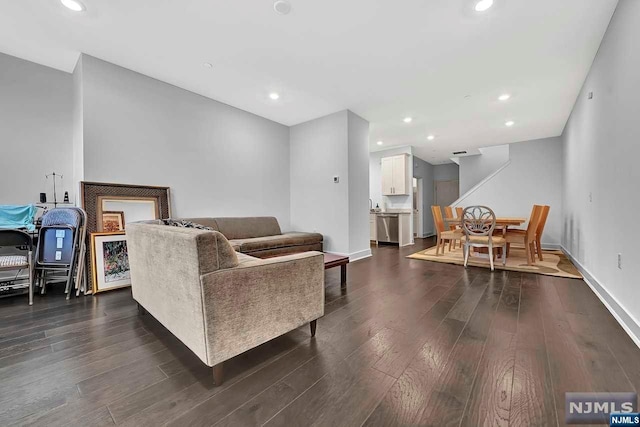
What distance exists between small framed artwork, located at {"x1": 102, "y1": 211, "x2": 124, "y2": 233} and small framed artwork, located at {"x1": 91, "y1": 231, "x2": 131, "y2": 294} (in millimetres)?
148

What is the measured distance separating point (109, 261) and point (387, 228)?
5.72m

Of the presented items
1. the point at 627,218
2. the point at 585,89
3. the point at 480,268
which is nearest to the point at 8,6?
the point at 627,218

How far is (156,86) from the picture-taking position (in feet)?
11.6

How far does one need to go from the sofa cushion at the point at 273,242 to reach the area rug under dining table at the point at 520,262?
202cm

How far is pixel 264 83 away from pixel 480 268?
14.2 feet

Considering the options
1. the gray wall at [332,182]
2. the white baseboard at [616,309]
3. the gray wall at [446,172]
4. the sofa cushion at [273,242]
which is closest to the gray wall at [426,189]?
the gray wall at [446,172]

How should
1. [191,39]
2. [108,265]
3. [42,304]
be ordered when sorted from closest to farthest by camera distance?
1. [42,304]
2. [191,39]
3. [108,265]

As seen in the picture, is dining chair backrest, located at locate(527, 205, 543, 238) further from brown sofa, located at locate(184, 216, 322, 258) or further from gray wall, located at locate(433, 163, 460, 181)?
gray wall, located at locate(433, 163, 460, 181)

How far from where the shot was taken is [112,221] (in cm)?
318

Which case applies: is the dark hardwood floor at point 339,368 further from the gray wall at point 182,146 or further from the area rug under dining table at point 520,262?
the gray wall at point 182,146

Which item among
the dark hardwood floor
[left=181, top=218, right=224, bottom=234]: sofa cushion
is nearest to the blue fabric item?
the dark hardwood floor

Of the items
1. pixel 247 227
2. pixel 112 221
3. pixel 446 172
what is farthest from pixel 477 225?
pixel 446 172

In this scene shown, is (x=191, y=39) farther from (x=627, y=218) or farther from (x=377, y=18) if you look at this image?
(x=627, y=218)

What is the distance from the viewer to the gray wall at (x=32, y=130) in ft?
9.80
